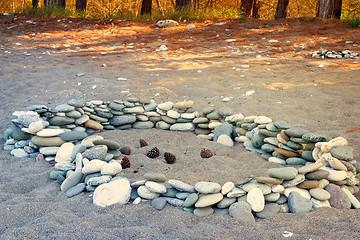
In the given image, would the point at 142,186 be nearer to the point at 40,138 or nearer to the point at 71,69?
the point at 40,138

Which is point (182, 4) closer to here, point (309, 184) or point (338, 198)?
point (309, 184)

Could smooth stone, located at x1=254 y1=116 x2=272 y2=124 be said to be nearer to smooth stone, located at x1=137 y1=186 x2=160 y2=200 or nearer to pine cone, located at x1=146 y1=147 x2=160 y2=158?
pine cone, located at x1=146 y1=147 x2=160 y2=158

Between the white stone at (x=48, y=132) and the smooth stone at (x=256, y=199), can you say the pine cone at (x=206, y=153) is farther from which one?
the white stone at (x=48, y=132)

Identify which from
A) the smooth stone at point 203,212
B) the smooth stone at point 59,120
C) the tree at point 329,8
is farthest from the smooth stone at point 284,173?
the tree at point 329,8

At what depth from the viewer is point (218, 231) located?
2008 mm

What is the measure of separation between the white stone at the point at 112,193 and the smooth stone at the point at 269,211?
89 centimetres

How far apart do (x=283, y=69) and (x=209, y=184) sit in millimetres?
3909

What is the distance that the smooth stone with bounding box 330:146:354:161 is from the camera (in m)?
2.79

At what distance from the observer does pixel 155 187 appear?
2.44 meters

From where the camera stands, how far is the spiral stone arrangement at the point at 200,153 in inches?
93.4

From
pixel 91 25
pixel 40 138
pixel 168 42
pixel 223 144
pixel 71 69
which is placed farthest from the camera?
pixel 91 25

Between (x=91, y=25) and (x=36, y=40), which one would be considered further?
(x=91, y=25)

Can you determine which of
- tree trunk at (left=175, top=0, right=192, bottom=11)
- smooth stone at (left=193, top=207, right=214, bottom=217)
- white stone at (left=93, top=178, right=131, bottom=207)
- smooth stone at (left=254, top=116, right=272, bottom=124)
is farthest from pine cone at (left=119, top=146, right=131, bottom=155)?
tree trunk at (left=175, top=0, right=192, bottom=11)

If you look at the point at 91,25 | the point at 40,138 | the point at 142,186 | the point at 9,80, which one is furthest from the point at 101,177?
the point at 91,25
